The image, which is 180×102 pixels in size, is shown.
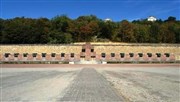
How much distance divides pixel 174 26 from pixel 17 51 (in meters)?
44.5

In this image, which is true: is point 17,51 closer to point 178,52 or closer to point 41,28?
point 41,28

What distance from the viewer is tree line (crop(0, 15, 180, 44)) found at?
210 ft

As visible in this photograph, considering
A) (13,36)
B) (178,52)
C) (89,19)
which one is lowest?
(178,52)

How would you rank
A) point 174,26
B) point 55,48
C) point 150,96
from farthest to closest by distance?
point 174,26, point 55,48, point 150,96

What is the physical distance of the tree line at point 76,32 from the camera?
64.1m

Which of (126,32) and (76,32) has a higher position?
(76,32)

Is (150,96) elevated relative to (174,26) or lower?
lower

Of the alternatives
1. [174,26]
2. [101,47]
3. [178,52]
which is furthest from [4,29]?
[174,26]

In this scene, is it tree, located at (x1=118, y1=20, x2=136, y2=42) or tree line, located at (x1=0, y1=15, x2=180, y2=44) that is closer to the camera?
tree line, located at (x1=0, y1=15, x2=180, y2=44)

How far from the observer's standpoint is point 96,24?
79625mm

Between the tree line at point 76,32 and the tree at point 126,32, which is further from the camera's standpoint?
the tree at point 126,32

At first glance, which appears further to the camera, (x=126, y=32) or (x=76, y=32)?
(x=76, y=32)

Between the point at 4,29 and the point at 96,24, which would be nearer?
the point at 4,29

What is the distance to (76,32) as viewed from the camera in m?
74.9
